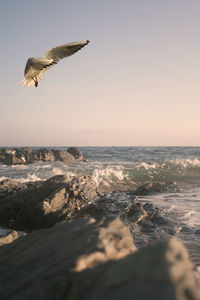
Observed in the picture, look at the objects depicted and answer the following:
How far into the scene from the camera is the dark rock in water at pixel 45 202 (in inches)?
195

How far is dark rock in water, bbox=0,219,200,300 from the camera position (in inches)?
44.9

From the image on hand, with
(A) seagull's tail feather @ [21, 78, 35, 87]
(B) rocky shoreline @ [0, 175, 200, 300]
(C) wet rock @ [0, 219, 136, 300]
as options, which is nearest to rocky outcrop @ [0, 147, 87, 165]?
(A) seagull's tail feather @ [21, 78, 35, 87]

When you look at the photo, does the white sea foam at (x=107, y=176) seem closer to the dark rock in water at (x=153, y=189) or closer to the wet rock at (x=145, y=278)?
the dark rock in water at (x=153, y=189)

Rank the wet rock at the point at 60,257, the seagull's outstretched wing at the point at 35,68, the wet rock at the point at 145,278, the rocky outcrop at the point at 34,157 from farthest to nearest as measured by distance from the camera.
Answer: the rocky outcrop at the point at 34,157 < the seagull's outstretched wing at the point at 35,68 < the wet rock at the point at 60,257 < the wet rock at the point at 145,278

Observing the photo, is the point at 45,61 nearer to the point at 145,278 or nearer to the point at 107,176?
the point at 145,278

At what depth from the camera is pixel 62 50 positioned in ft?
15.0

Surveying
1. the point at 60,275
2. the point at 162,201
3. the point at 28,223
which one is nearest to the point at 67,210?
the point at 28,223

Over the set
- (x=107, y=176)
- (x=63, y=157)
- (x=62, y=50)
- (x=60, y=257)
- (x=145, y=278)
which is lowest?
(x=107, y=176)

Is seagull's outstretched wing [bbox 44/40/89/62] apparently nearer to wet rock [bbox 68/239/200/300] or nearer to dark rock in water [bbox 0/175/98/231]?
dark rock in water [bbox 0/175/98/231]

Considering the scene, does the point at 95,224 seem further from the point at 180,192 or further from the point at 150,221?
the point at 180,192

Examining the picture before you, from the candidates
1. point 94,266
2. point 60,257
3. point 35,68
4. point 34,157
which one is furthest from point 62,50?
point 34,157

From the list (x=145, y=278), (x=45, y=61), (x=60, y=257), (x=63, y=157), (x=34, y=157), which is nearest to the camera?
(x=145, y=278)

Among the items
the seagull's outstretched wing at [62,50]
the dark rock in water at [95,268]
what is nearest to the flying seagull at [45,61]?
the seagull's outstretched wing at [62,50]

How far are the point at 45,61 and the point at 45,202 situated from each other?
2459mm
